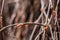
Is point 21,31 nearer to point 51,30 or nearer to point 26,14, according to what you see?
point 26,14

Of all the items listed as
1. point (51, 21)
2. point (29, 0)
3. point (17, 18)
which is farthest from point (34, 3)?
point (51, 21)

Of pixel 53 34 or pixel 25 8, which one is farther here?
pixel 25 8

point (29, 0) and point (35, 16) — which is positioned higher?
point (29, 0)

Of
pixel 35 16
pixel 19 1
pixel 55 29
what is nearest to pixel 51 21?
pixel 55 29

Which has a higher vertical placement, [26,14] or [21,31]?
[26,14]

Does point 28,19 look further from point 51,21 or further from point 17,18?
point 51,21

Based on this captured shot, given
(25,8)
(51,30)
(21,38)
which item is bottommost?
(21,38)

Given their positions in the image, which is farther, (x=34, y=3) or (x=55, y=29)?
(x=34, y=3)
